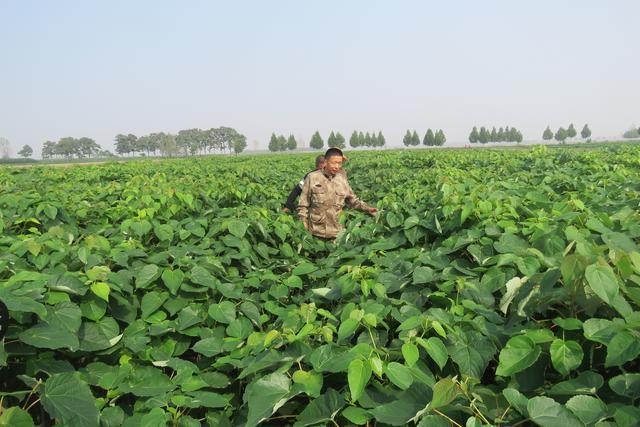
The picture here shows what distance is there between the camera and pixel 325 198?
568 centimetres

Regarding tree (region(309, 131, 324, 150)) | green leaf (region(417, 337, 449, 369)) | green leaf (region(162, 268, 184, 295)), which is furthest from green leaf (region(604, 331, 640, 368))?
tree (region(309, 131, 324, 150))

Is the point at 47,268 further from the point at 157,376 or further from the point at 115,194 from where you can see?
the point at 115,194

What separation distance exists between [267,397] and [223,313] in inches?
39.9

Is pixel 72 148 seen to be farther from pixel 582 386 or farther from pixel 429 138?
pixel 582 386

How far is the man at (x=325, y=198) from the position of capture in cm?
562

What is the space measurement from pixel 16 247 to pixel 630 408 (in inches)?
127

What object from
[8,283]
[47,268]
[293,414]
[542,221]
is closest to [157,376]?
[293,414]

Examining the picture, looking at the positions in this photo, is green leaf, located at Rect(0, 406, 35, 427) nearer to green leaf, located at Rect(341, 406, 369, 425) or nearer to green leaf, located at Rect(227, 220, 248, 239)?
green leaf, located at Rect(341, 406, 369, 425)

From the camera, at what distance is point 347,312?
1910 millimetres

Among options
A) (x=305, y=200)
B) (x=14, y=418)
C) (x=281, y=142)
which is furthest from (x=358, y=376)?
(x=281, y=142)

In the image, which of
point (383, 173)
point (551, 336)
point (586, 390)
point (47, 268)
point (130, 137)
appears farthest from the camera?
point (130, 137)

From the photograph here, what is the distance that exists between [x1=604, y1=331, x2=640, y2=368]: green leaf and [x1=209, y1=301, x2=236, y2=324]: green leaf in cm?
179

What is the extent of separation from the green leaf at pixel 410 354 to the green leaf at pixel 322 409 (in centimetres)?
27

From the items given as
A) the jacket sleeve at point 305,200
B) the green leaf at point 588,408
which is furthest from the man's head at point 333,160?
the green leaf at point 588,408
